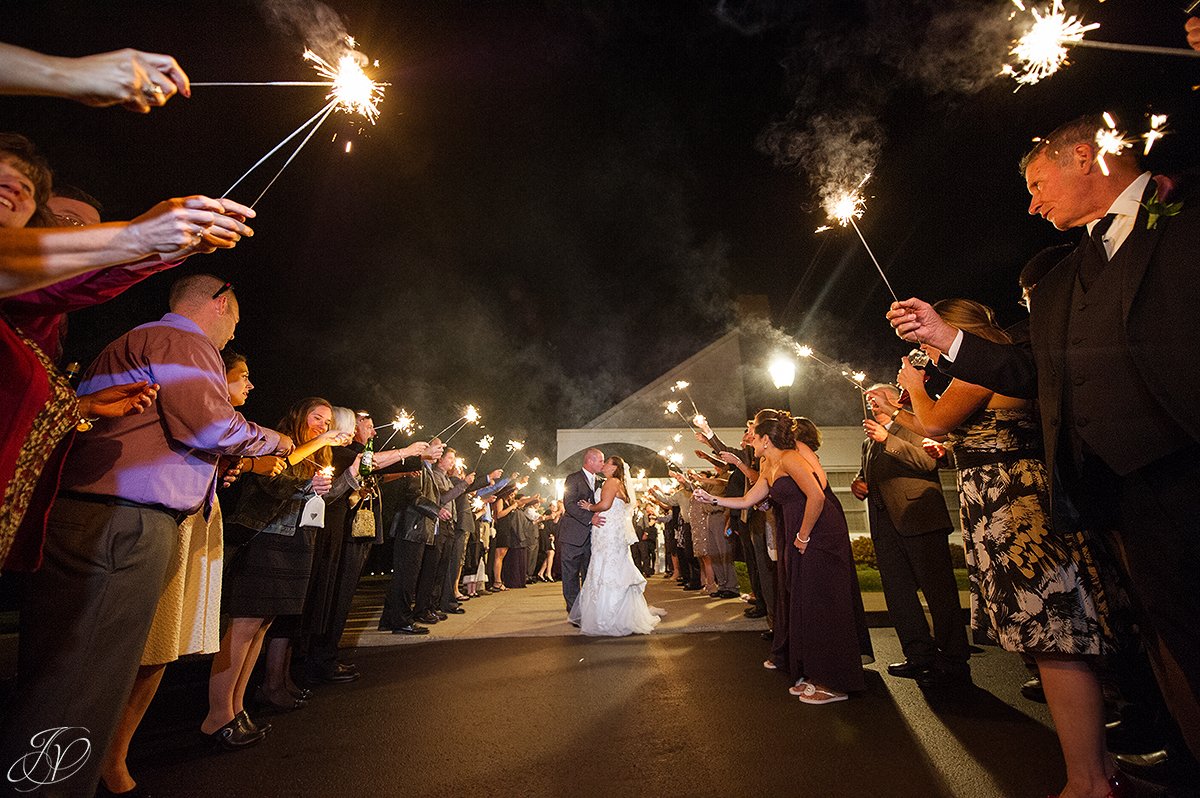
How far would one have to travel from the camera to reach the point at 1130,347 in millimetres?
1555

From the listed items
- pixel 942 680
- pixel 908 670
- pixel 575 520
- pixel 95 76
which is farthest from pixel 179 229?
pixel 575 520

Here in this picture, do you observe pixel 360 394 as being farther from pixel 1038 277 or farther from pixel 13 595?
pixel 1038 277

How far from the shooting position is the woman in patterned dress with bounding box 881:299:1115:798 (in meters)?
2.06

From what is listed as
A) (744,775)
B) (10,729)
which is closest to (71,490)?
(10,729)

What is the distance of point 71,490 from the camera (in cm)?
179

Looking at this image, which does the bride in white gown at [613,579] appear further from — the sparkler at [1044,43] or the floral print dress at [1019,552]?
the sparkler at [1044,43]

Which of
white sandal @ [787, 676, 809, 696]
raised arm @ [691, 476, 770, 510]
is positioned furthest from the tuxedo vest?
raised arm @ [691, 476, 770, 510]

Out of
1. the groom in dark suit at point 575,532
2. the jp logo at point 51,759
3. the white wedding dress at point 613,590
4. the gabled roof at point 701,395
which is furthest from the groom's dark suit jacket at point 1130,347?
the gabled roof at point 701,395

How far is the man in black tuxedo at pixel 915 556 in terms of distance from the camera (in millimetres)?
3996

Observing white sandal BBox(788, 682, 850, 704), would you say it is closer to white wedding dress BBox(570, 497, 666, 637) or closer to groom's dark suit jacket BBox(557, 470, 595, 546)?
white wedding dress BBox(570, 497, 666, 637)

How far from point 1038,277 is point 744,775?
8.88 ft

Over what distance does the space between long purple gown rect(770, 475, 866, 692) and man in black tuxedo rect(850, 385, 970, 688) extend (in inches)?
17.2

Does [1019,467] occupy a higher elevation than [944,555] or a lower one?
higher

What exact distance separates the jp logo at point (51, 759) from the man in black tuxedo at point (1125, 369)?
3.20 meters
